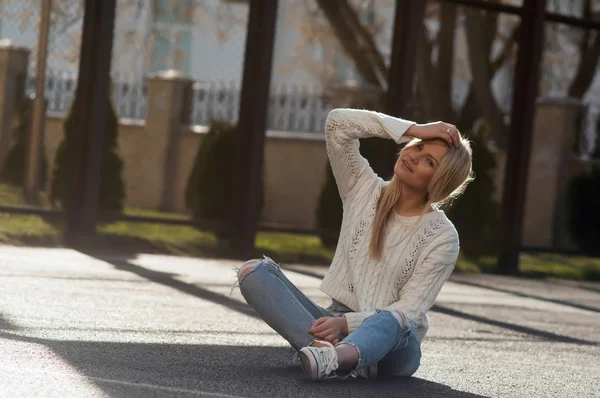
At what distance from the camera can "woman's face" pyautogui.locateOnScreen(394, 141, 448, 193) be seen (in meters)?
5.53

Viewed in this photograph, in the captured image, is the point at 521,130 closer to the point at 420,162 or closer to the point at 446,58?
the point at 446,58

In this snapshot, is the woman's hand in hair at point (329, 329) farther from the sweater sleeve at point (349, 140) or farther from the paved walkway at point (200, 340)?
the sweater sleeve at point (349, 140)

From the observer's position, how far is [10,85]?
11750 millimetres

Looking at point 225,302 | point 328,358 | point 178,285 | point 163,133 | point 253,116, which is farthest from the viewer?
point 163,133

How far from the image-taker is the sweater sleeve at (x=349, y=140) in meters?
5.91

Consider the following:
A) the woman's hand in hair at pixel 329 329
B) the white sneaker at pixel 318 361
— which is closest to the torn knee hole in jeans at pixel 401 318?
the woman's hand in hair at pixel 329 329

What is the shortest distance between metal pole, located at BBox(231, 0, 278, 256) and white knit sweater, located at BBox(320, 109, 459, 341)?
6.44m

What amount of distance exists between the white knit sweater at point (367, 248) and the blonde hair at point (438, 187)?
0.04 m

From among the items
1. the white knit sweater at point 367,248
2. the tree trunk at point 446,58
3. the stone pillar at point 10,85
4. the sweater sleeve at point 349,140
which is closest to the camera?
the white knit sweater at point 367,248

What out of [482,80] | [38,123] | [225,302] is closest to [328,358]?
[225,302]

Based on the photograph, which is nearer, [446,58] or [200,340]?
[200,340]

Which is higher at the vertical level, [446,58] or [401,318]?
[446,58]

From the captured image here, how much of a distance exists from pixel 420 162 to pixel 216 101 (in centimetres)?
718

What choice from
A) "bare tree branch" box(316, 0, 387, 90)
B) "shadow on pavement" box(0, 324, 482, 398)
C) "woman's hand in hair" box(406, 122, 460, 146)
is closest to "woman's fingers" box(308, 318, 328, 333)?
"shadow on pavement" box(0, 324, 482, 398)
